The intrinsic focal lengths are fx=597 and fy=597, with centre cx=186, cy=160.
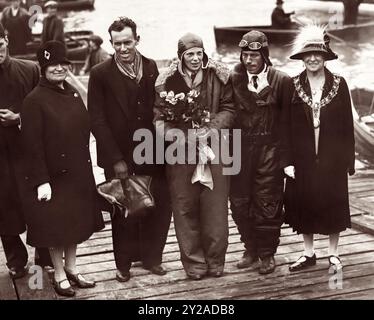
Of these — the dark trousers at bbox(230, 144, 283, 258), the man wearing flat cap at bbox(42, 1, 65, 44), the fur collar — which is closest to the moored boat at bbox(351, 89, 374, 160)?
the dark trousers at bbox(230, 144, 283, 258)

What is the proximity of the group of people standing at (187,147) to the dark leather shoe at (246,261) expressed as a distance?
131mm

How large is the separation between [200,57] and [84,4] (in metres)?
4.25

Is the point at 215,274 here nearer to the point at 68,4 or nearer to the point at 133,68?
the point at 133,68

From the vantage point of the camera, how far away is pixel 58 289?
4152 millimetres

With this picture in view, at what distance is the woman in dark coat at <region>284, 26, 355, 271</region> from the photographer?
13.8ft

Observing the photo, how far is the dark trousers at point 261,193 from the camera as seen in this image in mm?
4363

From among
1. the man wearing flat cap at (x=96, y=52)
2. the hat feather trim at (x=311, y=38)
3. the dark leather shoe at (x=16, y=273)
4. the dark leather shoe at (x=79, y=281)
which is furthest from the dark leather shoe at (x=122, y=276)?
the man wearing flat cap at (x=96, y=52)

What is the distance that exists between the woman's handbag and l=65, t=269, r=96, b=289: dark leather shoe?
1.89ft

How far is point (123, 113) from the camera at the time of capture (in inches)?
168

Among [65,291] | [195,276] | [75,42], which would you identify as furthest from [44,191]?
[75,42]

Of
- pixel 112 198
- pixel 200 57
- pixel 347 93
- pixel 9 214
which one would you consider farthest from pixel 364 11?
pixel 9 214

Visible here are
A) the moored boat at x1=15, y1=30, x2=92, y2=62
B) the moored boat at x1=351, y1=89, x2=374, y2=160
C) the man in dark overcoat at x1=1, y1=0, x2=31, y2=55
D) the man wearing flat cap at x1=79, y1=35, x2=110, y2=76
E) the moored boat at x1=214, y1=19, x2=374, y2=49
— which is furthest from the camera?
the moored boat at x1=15, y1=30, x2=92, y2=62

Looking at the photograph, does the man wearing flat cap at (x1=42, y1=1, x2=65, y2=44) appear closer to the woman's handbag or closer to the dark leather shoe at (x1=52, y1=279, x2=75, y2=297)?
the woman's handbag
